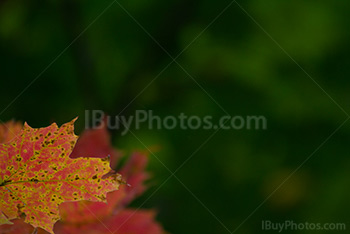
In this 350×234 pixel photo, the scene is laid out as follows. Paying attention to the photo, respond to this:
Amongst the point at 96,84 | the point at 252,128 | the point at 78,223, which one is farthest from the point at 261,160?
the point at 78,223

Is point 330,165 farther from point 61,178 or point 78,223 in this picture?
point 61,178
